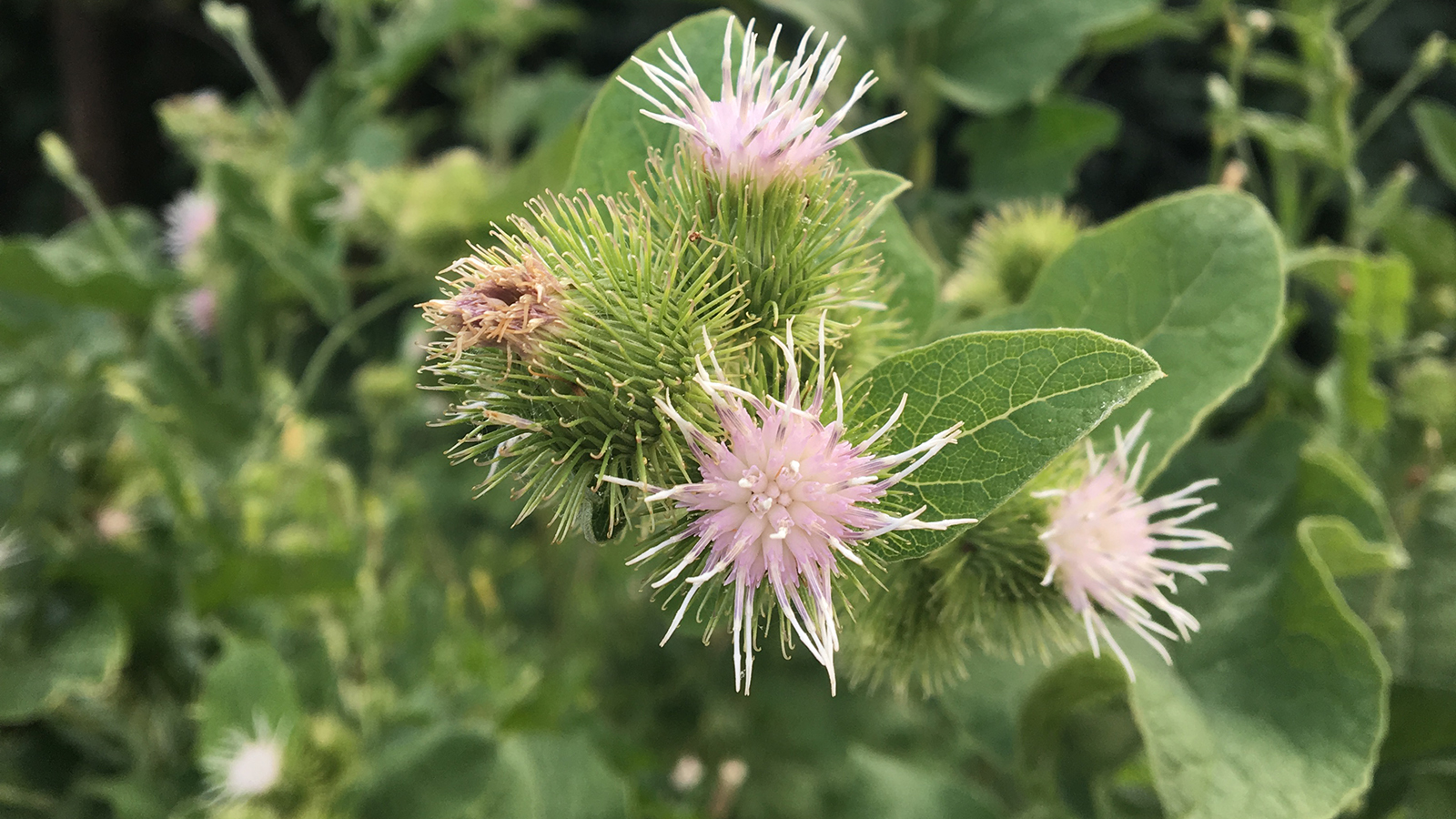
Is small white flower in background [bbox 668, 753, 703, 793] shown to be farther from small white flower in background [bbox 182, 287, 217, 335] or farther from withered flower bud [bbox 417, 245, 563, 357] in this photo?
small white flower in background [bbox 182, 287, 217, 335]

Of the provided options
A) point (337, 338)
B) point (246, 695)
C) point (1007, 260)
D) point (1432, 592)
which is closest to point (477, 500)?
point (337, 338)

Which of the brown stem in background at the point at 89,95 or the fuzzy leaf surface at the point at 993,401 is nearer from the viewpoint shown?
the fuzzy leaf surface at the point at 993,401

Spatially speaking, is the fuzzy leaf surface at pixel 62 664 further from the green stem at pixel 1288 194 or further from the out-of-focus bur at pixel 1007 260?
the green stem at pixel 1288 194

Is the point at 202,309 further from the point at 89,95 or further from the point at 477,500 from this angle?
the point at 89,95

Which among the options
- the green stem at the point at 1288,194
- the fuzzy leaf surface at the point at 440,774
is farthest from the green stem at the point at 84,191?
the green stem at the point at 1288,194

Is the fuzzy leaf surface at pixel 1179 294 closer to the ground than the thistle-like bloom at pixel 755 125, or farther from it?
closer to the ground

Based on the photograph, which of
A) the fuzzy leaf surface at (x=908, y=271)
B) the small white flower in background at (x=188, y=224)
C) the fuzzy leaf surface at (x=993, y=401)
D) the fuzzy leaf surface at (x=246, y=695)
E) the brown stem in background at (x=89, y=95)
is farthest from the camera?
the brown stem in background at (x=89, y=95)
